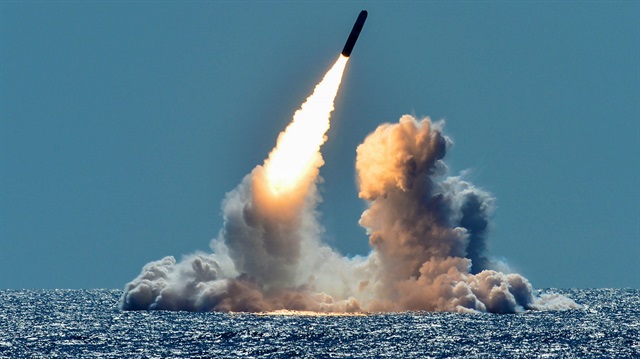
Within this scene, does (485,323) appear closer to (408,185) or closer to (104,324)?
(408,185)

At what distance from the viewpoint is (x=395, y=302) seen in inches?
4892

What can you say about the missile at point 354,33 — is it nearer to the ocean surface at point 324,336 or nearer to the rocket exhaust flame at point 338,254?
the rocket exhaust flame at point 338,254

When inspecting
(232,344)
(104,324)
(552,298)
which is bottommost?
(232,344)

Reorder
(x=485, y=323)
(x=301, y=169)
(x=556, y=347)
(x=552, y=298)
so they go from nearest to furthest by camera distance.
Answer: (x=556, y=347) → (x=301, y=169) → (x=485, y=323) → (x=552, y=298)

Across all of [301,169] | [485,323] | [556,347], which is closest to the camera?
[556,347]

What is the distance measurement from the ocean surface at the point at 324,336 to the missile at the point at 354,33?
71.2 ft

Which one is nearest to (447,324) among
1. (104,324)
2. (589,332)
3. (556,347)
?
(589,332)

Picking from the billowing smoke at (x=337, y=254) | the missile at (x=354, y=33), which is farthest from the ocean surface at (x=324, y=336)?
the missile at (x=354, y=33)

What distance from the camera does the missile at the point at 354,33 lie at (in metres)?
107

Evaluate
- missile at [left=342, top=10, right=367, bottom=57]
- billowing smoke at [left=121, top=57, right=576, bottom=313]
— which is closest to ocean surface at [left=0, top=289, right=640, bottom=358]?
billowing smoke at [left=121, top=57, right=576, bottom=313]

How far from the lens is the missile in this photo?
107m

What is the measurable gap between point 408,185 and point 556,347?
23.5m

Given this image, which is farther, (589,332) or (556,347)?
(589,332)

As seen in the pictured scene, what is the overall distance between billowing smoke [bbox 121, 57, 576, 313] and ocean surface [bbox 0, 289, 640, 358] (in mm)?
2320
